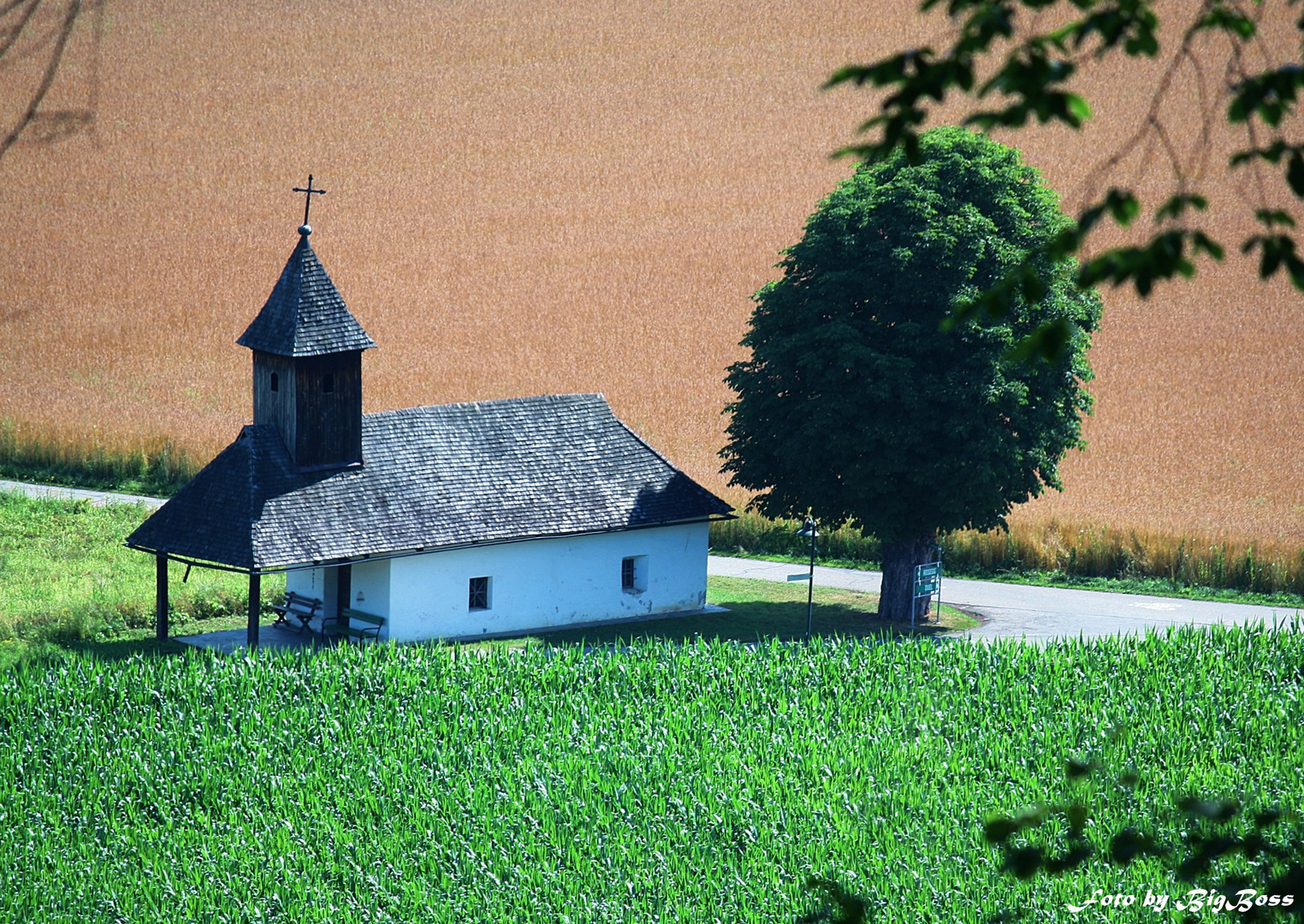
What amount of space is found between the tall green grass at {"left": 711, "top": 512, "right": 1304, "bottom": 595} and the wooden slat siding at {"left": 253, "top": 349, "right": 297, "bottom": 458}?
1396cm

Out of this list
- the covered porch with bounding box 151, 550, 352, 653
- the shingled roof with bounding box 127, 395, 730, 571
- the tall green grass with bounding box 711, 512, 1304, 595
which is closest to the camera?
the covered porch with bounding box 151, 550, 352, 653

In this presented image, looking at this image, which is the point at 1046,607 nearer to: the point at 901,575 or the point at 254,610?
→ the point at 901,575

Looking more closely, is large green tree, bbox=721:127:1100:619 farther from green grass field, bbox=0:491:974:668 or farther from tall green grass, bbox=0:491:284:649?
tall green grass, bbox=0:491:284:649

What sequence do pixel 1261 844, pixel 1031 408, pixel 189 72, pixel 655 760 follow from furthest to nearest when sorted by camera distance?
pixel 189 72
pixel 1031 408
pixel 655 760
pixel 1261 844

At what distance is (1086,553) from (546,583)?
46.1ft

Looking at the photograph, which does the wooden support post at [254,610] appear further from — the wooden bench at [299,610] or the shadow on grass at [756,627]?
the shadow on grass at [756,627]

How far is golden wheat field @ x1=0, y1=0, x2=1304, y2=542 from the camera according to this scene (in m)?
52.2

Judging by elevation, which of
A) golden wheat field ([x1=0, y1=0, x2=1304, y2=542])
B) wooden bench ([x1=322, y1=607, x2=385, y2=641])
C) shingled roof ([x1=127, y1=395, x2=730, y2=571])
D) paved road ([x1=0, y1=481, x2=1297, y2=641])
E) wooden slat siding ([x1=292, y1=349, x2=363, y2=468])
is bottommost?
wooden bench ([x1=322, y1=607, x2=385, y2=641])

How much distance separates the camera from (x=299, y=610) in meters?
31.8

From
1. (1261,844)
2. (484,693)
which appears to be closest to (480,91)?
(484,693)

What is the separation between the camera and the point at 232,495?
97.1 feet

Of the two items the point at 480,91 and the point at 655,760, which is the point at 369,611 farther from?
the point at 480,91

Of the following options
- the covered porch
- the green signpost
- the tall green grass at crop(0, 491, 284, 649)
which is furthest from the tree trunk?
the tall green grass at crop(0, 491, 284, 649)

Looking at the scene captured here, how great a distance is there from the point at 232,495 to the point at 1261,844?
84.3 feet
